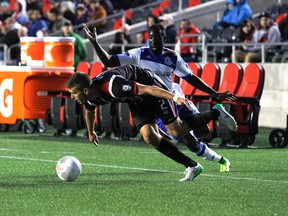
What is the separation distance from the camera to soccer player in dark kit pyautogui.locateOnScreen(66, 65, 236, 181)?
1265 cm

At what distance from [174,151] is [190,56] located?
12886mm

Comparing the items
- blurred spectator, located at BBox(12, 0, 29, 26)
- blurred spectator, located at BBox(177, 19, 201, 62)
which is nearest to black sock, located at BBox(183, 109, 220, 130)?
blurred spectator, located at BBox(177, 19, 201, 62)

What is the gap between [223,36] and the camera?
27125 mm

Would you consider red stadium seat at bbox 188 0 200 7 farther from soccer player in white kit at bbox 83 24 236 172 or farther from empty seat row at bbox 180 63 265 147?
soccer player in white kit at bbox 83 24 236 172

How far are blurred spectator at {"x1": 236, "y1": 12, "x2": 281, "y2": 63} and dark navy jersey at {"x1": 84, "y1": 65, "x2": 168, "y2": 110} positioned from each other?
37.0 ft

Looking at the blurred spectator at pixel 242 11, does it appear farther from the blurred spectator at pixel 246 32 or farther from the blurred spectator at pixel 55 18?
the blurred spectator at pixel 55 18

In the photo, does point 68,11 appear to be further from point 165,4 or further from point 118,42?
point 118,42

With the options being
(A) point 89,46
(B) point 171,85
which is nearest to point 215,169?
(B) point 171,85

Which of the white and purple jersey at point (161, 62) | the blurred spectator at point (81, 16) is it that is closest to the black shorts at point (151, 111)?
the white and purple jersey at point (161, 62)

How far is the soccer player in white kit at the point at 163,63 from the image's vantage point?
1470 cm

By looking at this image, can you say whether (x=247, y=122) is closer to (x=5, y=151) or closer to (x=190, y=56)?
(x=5, y=151)

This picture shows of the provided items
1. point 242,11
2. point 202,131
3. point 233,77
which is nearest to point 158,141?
point 202,131

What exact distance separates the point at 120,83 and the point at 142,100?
0.81 metres

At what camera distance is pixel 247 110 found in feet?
61.9
